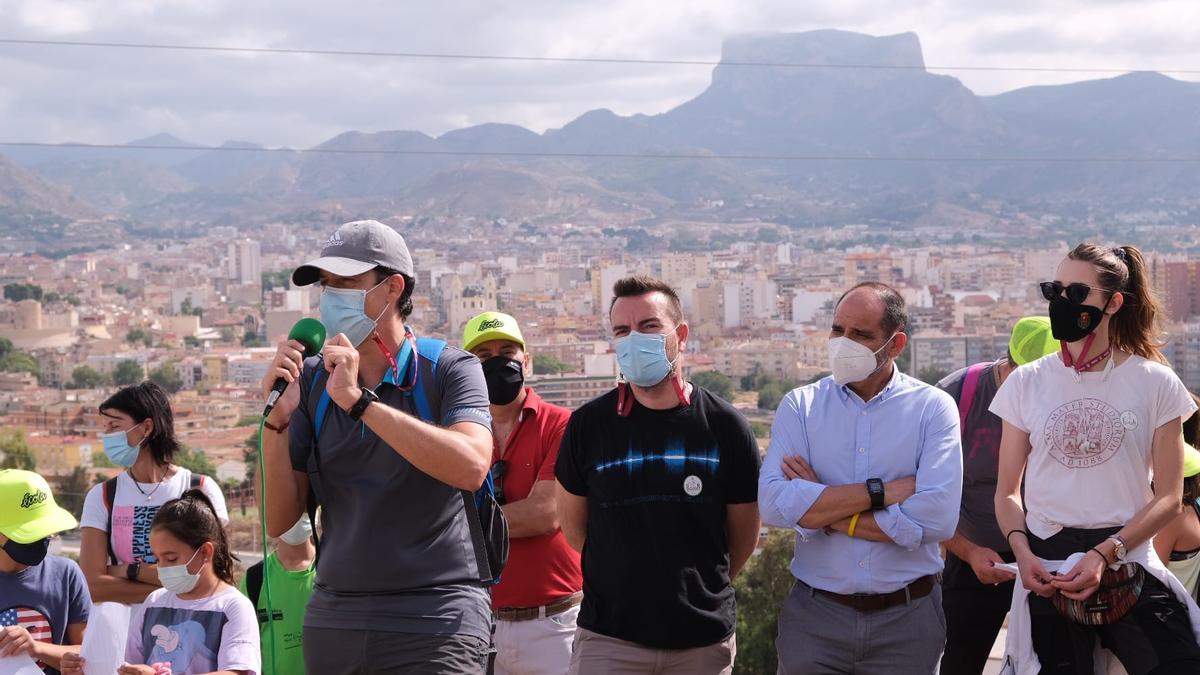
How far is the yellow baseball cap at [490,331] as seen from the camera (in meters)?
4.03

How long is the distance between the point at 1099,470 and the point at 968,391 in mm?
831

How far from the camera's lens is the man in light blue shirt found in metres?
3.20

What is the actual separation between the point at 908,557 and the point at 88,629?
2235 mm

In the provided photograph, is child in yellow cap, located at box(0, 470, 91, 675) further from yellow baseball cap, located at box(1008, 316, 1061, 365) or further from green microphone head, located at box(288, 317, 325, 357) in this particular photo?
yellow baseball cap, located at box(1008, 316, 1061, 365)

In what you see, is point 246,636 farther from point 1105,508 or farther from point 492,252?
point 492,252

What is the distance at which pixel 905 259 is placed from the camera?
9869cm

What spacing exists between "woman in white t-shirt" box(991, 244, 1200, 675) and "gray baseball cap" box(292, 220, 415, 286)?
164 centimetres

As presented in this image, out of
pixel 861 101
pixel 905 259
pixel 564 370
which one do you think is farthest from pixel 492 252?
pixel 861 101

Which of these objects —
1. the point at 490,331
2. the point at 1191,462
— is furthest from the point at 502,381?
the point at 1191,462

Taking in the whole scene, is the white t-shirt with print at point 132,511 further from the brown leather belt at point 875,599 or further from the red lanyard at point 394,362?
the brown leather belt at point 875,599

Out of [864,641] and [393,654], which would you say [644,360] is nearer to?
[864,641]

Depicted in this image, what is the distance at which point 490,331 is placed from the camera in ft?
13.3

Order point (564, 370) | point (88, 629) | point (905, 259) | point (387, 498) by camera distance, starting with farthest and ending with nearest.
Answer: point (905, 259) → point (564, 370) → point (88, 629) → point (387, 498)

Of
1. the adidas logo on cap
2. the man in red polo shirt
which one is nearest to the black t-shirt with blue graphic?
the man in red polo shirt
